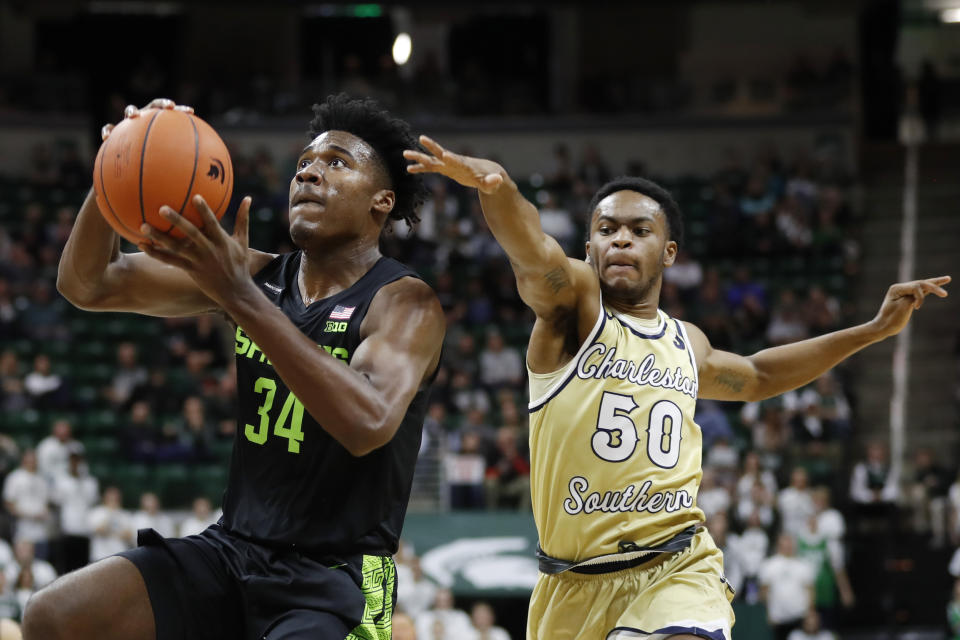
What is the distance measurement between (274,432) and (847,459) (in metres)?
12.4

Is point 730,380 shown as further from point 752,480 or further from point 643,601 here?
point 752,480

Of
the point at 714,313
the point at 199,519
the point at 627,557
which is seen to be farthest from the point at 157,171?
the point at 714,313

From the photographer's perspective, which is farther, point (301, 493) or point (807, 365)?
point (807, 365)

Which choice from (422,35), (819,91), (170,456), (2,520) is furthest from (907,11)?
(2,520)

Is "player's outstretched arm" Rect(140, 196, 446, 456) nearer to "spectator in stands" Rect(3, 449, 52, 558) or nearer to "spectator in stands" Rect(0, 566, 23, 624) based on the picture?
"spectator in stands" Rect(0, 566, 23, 624)

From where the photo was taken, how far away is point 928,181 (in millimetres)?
21906

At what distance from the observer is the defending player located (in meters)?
4.93

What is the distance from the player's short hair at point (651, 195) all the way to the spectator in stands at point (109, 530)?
8998 mm

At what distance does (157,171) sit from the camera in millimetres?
3553

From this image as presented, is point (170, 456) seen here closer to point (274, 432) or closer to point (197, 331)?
point (197, 331)

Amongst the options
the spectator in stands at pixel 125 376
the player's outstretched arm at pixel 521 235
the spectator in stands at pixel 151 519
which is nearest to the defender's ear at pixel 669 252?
the player's outstretched arm at pixel 521 235

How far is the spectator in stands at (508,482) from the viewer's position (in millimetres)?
14086

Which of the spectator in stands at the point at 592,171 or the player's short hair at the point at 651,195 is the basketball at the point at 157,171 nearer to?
the player's short hair at the point at 651,195

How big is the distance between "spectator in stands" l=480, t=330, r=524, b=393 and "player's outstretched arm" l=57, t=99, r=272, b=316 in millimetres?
12019
